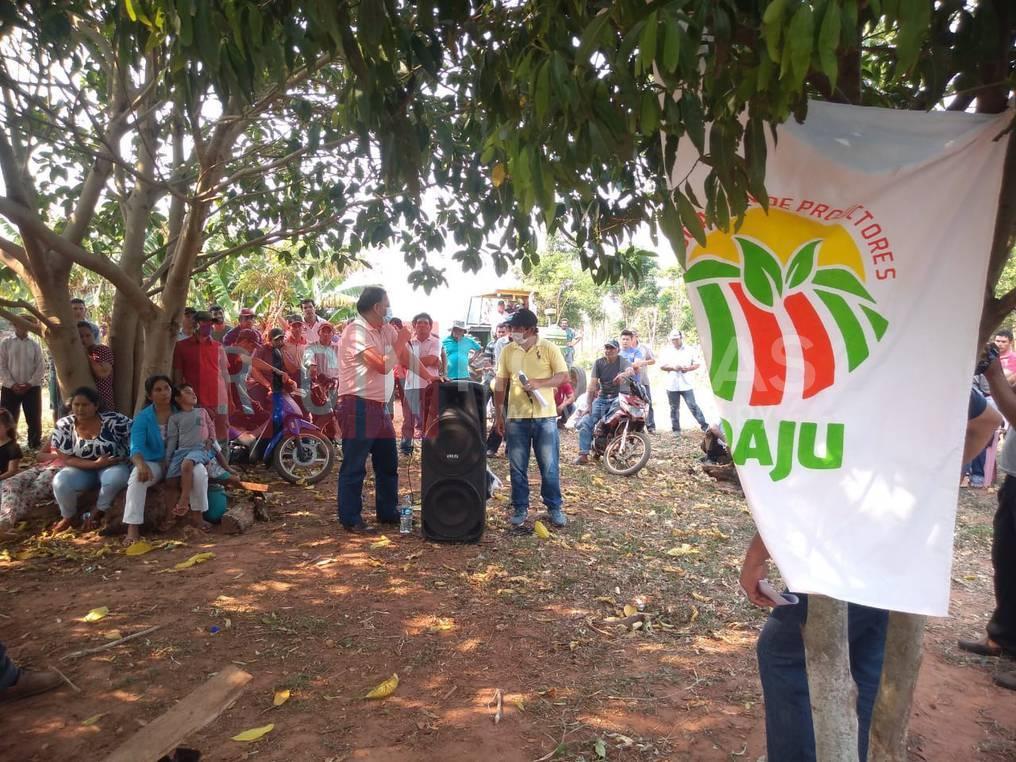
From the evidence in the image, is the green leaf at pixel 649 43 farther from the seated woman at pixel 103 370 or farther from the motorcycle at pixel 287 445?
the motorcycle at pixel 287 445

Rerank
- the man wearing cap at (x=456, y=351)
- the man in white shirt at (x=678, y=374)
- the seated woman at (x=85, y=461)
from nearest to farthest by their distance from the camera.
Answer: the seated woman at (x=85, y=461), the man wearing cap at (x=456, y=351), the man in white shirt at (x=678, y=374)

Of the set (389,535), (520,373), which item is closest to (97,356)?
(389,535)

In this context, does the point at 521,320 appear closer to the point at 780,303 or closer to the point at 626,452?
the point at 626,452

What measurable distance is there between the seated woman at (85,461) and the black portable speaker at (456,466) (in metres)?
2.54

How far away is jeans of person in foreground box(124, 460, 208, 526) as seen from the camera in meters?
5.25

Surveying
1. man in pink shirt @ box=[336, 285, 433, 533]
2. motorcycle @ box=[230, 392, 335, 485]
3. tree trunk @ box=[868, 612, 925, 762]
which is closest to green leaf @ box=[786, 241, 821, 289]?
tree trunk @ box=[868, 612, 925, 762]

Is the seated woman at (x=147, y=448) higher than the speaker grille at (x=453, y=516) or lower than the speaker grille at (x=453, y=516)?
higher

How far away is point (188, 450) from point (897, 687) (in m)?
5.29

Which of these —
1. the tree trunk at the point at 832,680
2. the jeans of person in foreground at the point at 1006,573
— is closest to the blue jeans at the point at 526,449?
the jeans of person in foreground at the point at 1006,573

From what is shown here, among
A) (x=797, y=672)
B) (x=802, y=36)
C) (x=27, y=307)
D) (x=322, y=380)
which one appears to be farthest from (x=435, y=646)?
(x=322, y=380)

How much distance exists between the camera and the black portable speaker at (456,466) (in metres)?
5.32

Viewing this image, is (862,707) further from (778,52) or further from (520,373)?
(520,373)

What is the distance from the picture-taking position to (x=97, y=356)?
6512mm

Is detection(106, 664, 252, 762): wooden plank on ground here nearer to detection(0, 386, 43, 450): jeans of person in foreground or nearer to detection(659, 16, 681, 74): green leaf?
detection(659, 16, 681, 74): green leaf
